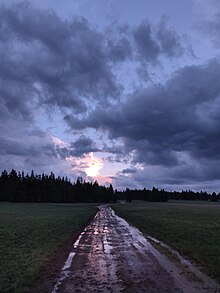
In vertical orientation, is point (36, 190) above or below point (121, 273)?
above

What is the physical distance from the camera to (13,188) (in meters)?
145

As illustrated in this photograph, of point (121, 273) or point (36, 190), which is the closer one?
point (121, 273)

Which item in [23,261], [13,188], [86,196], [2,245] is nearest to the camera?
[23,261]

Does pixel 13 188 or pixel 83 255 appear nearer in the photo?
pixel 83 255

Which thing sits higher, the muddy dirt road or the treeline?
the treeline

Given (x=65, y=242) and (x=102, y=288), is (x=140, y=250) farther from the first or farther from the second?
(x=102, y=288)

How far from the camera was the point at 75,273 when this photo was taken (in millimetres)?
12633

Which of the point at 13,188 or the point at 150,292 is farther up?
the point at 13,188

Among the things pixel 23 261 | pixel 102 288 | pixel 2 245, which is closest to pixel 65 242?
pixel 2 245

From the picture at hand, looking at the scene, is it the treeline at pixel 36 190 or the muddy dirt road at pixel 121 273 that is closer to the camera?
the muddy dirt road at pixel 121 273

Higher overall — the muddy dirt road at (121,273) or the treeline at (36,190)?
the treeline at (36,190)

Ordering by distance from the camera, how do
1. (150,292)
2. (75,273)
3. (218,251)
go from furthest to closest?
1. (218,251)
2. (75,273)
3. (150,292)

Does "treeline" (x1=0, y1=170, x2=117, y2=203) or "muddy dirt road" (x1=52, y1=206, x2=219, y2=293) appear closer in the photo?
"muddy dirt road" (x1=52, y1=206, x2=219, y2=293)

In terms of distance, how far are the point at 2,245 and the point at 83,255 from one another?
612cm
